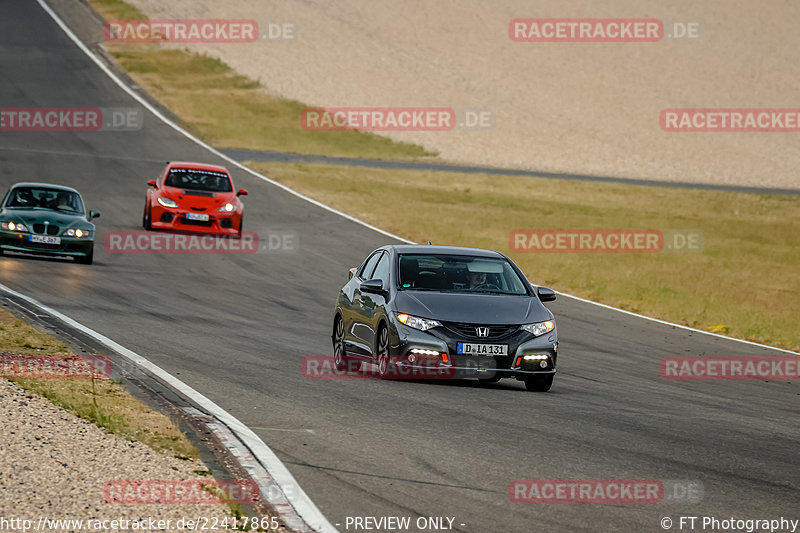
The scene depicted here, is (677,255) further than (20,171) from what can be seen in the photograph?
No

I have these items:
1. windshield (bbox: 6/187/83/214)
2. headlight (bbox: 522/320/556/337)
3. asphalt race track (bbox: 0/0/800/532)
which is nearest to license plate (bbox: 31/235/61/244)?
asphalt race track (bbox: 0/0/800/532)

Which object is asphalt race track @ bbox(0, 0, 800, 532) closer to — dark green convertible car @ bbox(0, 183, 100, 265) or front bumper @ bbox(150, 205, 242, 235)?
dark green convertible car @ bbox(0, 183, 100, 265)

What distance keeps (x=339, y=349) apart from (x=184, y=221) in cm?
1439

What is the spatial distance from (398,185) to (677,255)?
13626 millimetres

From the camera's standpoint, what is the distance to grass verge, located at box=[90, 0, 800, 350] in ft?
82.8

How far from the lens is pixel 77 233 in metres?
22.1

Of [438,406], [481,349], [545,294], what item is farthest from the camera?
[545,294]

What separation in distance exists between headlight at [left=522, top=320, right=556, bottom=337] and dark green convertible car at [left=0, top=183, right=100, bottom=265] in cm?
1218

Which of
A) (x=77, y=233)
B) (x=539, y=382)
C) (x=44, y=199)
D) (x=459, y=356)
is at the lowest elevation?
(x=539, y=382)

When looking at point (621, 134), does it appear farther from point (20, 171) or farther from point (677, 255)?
point (20, 171)

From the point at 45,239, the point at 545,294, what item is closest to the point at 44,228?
the point at 45,239

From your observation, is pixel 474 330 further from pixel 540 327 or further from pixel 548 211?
pixel 548 211

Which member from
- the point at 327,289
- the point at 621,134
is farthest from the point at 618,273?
the point at 621,134

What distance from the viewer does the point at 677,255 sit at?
32188 millimetres
